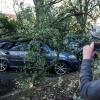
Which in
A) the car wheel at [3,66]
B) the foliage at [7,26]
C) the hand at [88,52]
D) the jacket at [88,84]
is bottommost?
the car wheel at [3,66]

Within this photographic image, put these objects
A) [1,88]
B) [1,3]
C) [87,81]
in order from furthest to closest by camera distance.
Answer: [1,3], [1,88], [87,81]

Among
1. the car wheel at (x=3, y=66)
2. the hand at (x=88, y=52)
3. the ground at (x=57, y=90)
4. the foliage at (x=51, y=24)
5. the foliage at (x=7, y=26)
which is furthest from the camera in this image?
the car wheel at (x=3, y=66)

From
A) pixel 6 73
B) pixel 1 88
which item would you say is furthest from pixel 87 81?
pixel 6 73

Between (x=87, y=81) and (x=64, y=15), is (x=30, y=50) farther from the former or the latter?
(x=87, y=81)

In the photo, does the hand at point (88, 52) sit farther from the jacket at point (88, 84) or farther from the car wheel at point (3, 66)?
the car wheel at point (3, 66)

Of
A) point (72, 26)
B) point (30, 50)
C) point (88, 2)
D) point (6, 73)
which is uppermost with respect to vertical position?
point (88, 2)

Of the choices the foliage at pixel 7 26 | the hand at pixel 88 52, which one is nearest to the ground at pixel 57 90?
the foliage at pixel 7 26

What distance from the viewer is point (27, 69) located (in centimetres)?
882

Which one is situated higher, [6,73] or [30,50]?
[30,50]

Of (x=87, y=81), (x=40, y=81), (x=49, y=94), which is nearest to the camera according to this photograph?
(x=87, y=81)

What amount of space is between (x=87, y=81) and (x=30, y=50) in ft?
20.6

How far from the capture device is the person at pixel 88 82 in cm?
206

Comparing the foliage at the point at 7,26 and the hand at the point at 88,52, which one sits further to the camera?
the foliage at the point at 7,26

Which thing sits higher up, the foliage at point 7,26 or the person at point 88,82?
the foliage at point 7,26
